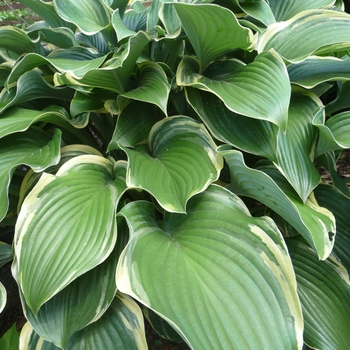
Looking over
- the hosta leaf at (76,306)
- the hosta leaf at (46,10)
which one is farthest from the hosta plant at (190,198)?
the hosta leaf at (46,10)

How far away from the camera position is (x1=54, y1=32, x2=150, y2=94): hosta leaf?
804 millimetres

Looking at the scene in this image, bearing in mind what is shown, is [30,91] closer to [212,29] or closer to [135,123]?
[135,123]

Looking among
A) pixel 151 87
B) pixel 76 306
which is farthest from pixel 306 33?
pixel 76 306

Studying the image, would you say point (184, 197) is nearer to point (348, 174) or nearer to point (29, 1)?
point (29, 1)

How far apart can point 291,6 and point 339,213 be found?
0.83m

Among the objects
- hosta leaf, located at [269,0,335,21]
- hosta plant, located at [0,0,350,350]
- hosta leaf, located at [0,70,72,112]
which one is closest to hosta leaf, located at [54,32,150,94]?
hosta plant, located at [0,0,350,350]

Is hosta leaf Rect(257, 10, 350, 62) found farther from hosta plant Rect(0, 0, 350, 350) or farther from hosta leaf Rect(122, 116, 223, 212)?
hosta leaf Rect(122, 116, 223, 212)

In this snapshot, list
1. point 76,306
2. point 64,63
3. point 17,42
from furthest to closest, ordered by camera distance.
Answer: point 17,42 < point 64,63 < point 76,306

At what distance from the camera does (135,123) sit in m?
0.97

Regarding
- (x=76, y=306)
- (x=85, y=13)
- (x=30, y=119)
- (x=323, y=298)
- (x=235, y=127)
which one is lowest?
(x=323, y=298)

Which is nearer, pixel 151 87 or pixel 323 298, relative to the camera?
pixel 323 298

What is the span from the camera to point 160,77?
923mm

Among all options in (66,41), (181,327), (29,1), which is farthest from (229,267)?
(29,1)

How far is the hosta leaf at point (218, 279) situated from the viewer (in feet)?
1.78
